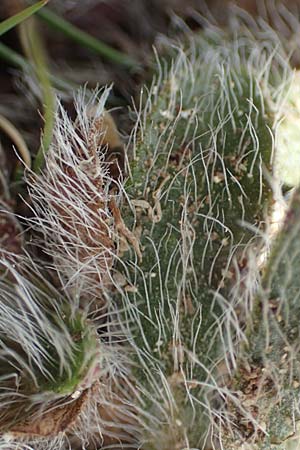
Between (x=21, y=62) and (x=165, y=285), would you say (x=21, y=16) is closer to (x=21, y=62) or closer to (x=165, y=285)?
(x=21, y=62)

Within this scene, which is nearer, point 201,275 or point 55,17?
point 201,275

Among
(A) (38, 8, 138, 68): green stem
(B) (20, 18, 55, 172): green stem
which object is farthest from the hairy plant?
(A) (38, 8, 138, 68): green stem

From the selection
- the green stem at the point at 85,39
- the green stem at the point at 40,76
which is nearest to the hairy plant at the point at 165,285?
the green stem at the point at 40,76

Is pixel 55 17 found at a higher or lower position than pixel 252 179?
higher

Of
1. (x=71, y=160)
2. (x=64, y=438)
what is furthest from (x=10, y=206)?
(x=64, y=438)

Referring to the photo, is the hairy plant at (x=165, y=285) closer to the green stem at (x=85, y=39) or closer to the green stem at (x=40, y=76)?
the green stem at (x=40, y=76)

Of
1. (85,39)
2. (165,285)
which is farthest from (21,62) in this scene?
(165,285)

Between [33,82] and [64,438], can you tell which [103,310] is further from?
[33,82]
